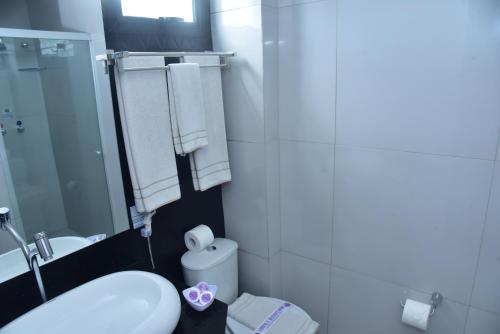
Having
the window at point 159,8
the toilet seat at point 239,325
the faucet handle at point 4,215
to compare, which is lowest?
the toilet seat at point 239,325

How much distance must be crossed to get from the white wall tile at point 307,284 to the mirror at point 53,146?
3.27ft

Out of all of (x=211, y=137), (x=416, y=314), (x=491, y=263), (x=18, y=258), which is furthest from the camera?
(x=211, y=137)

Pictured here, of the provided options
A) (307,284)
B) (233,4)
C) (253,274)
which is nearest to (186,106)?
(233,4)

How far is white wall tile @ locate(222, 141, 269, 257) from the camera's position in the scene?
183 centimetres

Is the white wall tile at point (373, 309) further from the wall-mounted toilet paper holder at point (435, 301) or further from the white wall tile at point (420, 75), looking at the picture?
the white wall tile at point (420, 75)

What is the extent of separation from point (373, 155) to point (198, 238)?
2.94 ft

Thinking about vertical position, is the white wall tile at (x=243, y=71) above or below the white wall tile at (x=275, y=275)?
above

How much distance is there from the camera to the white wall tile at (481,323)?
1443mm

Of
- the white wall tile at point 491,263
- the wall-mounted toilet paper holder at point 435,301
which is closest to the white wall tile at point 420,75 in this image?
the white wall tile at point 491,263

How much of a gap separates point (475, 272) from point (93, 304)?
1471mm

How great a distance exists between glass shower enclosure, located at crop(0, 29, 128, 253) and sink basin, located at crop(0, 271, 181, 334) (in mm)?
244

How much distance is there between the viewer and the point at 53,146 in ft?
4.31

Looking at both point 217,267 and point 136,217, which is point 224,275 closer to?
point 217,267

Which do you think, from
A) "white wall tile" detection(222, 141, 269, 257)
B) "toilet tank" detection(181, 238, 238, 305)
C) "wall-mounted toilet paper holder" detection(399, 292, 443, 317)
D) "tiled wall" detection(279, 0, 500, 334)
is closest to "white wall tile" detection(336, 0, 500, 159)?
"tiled wall" detection(279, 0, 500, 334)
